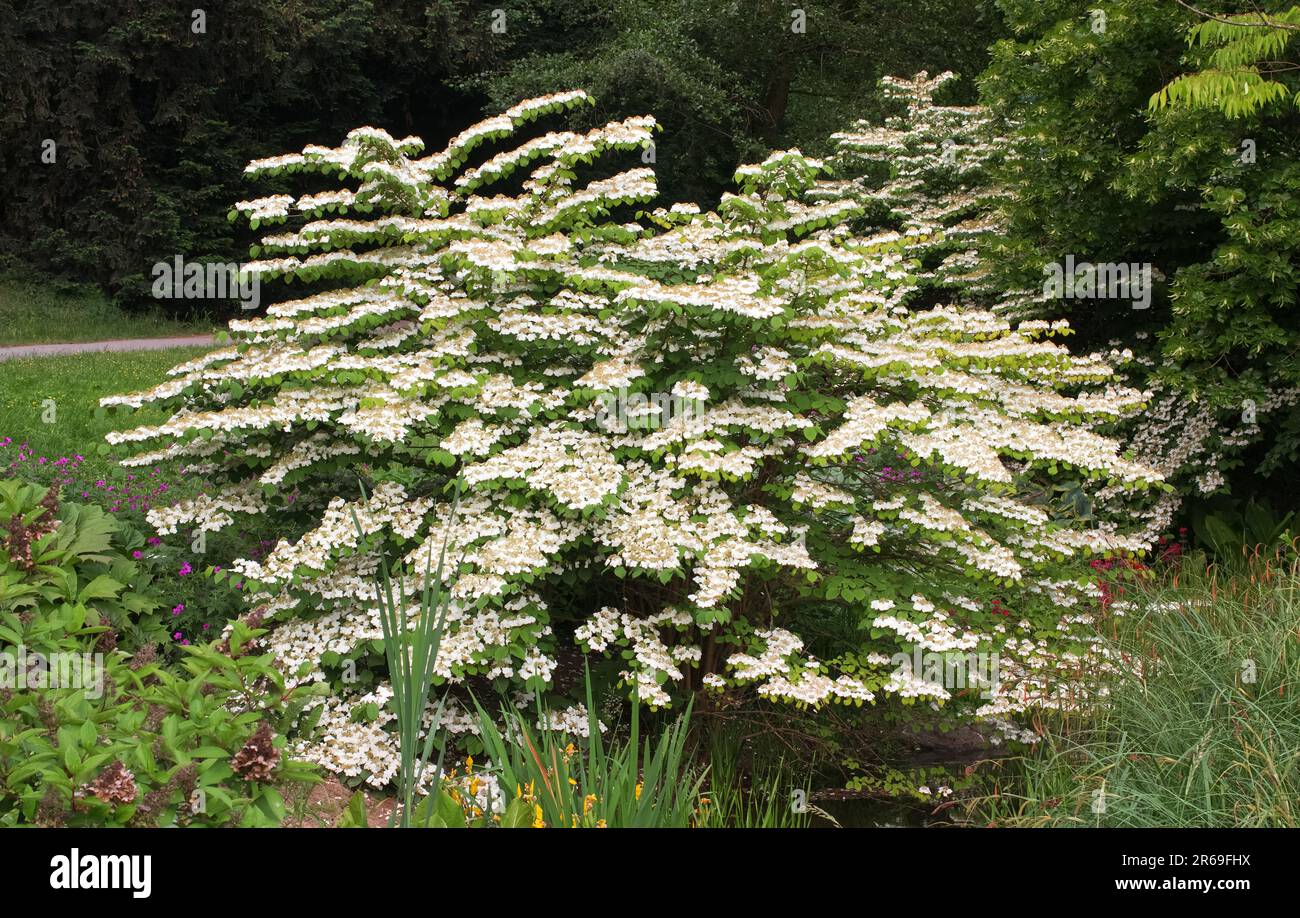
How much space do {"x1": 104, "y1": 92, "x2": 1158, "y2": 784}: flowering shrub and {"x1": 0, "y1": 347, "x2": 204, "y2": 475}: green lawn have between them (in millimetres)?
1675

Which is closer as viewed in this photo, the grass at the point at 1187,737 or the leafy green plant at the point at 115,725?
the leafy green plant at the point at 115,725

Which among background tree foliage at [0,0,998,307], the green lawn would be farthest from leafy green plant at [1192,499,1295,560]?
background tree foliage at [0,0,998,307]

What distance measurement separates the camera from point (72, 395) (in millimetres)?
9938

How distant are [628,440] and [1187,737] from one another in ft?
8.80

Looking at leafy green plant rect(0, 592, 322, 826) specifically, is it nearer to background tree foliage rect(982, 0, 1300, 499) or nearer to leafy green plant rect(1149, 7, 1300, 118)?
leafy green plant rect(1149, 7, 1300, 118)

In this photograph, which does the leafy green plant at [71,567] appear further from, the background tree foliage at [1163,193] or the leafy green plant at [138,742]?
the background tree foliage at [1163,193]

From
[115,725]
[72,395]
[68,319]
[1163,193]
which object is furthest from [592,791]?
[68,319]

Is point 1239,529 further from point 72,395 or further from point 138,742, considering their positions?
point 72,395

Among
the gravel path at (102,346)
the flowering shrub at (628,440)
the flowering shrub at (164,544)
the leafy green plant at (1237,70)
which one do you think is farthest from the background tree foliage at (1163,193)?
the gravel path at (102,346)

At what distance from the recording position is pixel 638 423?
5180 millimetres

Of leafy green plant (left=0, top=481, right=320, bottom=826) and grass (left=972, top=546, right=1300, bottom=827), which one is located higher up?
leafy green plant (left=0, top=481, right=320, bottom=826)

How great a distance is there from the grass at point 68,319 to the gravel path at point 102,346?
2.14ft

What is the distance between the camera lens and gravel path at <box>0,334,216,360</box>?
13.3m

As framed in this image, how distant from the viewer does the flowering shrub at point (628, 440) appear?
496 centimetres
